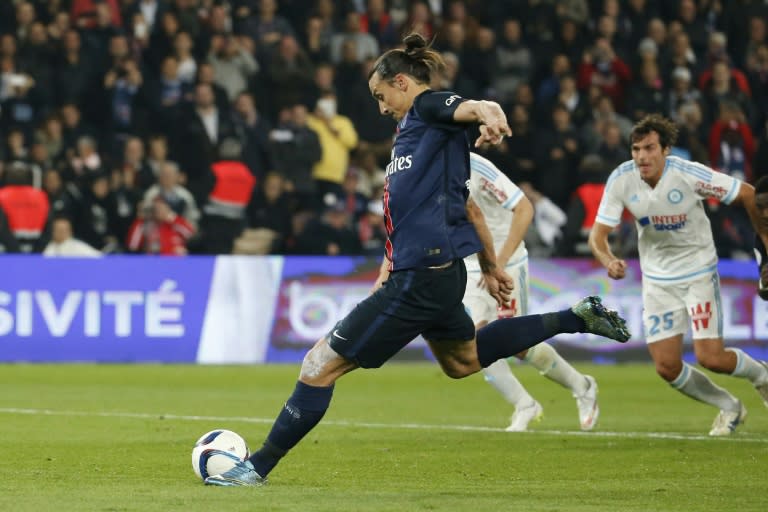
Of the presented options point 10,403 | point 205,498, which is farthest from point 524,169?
point 205,498

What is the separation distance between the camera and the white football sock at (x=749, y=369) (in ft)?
38.3

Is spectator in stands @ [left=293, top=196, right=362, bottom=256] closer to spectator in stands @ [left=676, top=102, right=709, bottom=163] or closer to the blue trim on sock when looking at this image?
spectator in stands @ [left=676, top=102, right=709, bottom=163]

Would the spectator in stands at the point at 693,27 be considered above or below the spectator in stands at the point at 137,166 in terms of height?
above

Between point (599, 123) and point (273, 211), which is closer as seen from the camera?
point (273, 211)

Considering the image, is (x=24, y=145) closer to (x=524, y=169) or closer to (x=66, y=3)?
(x=66, y=3)

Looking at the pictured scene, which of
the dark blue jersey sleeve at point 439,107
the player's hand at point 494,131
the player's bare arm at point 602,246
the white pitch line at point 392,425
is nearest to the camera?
the player's hand at point 494,131

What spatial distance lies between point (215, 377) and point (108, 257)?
2382 millimetres

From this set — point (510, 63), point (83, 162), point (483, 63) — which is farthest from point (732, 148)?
point (83, 162)

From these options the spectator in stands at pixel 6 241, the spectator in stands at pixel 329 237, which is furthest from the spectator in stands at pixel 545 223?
the spectator in stands at pixel 6 241

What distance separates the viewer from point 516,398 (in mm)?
12195

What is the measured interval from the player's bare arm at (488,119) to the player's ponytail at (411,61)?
57 centimetres

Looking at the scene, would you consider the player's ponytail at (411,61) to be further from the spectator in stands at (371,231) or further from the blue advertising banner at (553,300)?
the spectator in stands at (371,231)

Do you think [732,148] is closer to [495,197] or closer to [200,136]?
[200,136]

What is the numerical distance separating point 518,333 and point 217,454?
1765 millimetres
